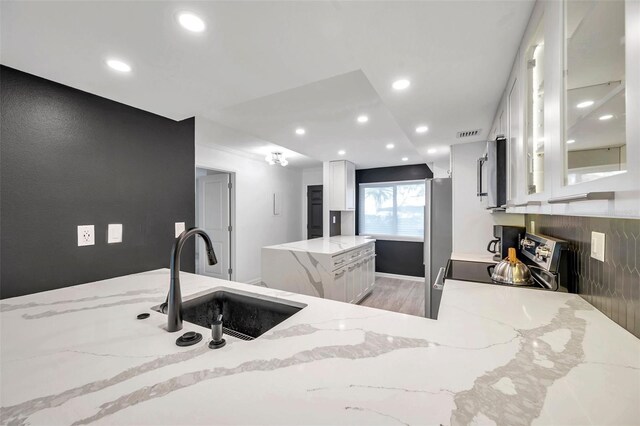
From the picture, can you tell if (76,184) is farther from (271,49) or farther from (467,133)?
(467,133)

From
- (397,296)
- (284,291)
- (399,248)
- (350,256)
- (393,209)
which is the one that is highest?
(393,209)

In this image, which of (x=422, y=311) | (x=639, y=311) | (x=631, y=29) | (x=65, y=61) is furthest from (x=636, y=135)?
(x=422, y=311)

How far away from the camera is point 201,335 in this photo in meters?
0.88

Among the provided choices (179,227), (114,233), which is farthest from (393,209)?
(114,233)

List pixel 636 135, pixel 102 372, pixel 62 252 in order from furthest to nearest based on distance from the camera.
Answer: pixel 62 252, pixel 102 372, pixel 636 135

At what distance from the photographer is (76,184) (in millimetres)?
1569

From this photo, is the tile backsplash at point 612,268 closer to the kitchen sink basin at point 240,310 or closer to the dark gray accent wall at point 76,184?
the kitchen sink basin at point 240,310

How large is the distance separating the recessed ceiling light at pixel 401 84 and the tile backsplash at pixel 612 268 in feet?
3.63

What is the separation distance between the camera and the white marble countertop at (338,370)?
535 mm

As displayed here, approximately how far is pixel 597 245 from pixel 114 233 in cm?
262

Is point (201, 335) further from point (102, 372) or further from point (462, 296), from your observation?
point (462, 296)

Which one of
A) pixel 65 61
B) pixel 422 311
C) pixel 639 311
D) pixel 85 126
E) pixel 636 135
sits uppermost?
pixel 65 61

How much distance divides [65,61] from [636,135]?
210 centimetres

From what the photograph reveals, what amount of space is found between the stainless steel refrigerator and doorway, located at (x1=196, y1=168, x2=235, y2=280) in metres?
3.10
